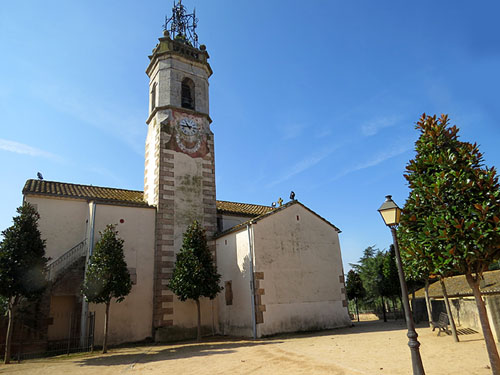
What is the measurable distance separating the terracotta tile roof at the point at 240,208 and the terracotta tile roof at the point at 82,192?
5.61 m

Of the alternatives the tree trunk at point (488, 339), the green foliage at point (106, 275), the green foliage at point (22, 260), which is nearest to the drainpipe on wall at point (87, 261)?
the green foliage at point (106, 275)

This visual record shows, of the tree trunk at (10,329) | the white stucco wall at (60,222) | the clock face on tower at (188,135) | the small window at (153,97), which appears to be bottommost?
the tree trunk at (10,329)

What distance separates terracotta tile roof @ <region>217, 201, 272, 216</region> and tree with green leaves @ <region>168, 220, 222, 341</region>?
207 inches

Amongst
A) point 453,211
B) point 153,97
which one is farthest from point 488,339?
point 153,97

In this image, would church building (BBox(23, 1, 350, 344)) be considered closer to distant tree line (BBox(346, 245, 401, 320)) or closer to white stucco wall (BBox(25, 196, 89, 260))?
white stucco wall (BBox(25, 196, 89, 260))

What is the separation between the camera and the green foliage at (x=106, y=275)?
1444cm

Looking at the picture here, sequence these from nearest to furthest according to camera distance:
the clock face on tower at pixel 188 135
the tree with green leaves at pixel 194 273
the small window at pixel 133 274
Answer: the tree with green leaves at pixel 194 273 → the small window at pixel 133 274 → the clock face on tower at pixel 188 135

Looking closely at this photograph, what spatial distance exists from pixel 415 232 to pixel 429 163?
1700 mm

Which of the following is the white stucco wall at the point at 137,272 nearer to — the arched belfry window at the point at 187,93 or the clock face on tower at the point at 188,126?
the clock face on tower at the point at 188,126

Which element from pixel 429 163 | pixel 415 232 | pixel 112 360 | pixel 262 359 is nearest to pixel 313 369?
pixel 262 359

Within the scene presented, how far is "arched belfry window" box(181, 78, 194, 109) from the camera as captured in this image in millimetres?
22891

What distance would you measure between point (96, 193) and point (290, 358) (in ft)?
49.9

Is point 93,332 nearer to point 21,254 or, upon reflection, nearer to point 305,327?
point 21,254

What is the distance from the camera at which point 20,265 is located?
13.3m
